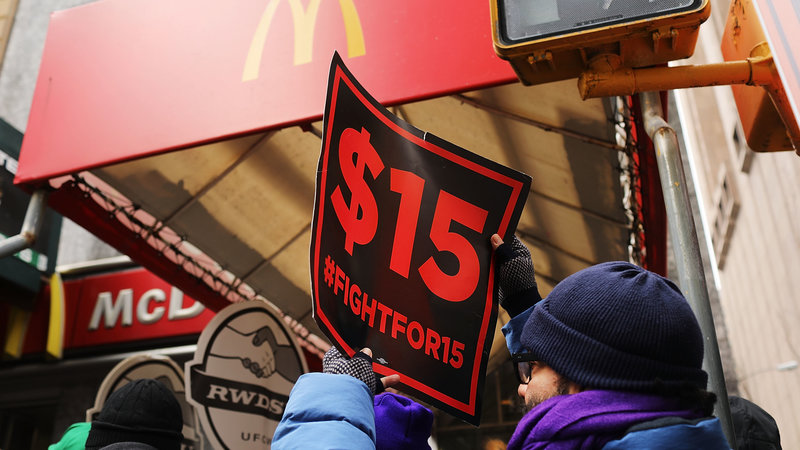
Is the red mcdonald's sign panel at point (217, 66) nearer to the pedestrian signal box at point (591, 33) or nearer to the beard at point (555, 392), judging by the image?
the pedestrian signal box at point (591, 33)

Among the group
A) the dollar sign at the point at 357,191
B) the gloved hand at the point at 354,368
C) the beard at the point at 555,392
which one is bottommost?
the beard at the point at 555,392

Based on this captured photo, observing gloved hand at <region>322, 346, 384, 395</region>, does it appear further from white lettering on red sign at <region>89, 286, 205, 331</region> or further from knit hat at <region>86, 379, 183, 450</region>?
white lettering on red sign at <region>89, 286, 205, 331</region>

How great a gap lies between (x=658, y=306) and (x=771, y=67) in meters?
1.73

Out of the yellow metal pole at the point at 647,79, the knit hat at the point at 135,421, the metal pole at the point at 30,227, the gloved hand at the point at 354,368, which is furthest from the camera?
the metal pole at the point at 30,227

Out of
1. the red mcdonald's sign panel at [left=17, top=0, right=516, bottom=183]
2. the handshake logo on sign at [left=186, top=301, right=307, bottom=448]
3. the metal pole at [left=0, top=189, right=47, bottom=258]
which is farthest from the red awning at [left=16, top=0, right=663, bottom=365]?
the handshake logo on sign at [left=186, top=301, right=307, bottom=448]

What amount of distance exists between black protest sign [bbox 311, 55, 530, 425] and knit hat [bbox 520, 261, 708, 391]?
759mm

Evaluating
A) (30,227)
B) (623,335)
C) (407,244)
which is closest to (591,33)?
(407,244)

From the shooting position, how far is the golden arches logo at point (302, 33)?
13.7 feet

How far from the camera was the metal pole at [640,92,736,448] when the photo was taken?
215 centimetres

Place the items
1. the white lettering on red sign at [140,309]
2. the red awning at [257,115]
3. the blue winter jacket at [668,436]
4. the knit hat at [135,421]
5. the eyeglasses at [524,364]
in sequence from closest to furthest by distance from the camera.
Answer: the blue winter jacket at [668,436]
the eyeglasses at [524,364]
the knit hat at [135,421]
the red awning at [257,115]
the white lettering on red sign at [140,309]

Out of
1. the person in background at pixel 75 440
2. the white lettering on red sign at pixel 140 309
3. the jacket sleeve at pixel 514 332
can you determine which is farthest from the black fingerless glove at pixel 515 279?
the white lettering on red sign at pixel 140 309

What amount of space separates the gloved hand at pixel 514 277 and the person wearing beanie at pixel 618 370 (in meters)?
0.85

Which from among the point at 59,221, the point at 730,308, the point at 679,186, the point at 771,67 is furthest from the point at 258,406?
the point at 730,308

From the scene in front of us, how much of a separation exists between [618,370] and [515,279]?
1.10 metres
